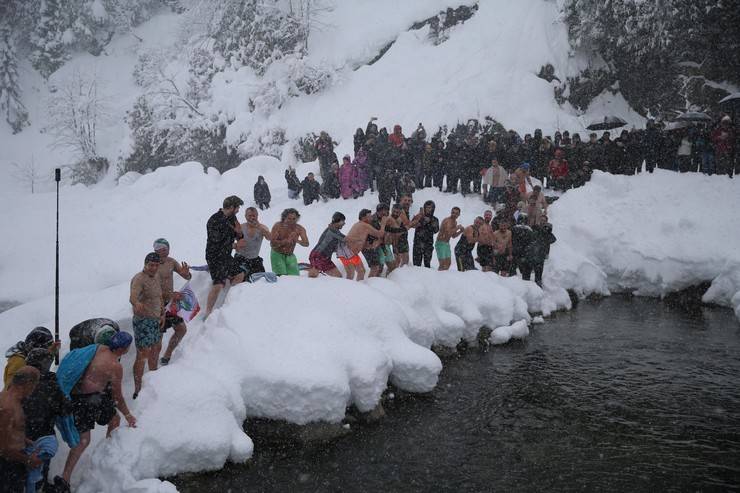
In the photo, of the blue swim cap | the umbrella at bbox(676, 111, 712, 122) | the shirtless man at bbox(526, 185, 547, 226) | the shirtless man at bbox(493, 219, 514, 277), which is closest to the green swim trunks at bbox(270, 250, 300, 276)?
the blue swim cap

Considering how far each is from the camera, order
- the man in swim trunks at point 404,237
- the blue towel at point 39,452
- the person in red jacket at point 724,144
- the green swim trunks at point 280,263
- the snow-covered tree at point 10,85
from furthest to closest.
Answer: the snow-covered tree at point 10,85, the person in red jacket at point 724,144, the man in swim trunks at point 404,237, the green swim trunks at point 280,263, the blue towel at point 39,452

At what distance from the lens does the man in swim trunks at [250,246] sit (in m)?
7.50

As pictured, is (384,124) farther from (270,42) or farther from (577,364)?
(577,364)

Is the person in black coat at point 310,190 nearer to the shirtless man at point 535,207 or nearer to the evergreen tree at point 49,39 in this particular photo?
the shirtless man at point 535,207

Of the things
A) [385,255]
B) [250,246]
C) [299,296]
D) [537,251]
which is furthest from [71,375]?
[537,251]

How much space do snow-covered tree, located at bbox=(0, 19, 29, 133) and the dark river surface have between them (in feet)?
147

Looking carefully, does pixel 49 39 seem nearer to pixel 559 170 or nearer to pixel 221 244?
pixel 559 170

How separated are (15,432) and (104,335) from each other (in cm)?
103

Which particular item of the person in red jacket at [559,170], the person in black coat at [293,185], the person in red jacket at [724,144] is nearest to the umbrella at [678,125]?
the person in red jacket at [724,144]

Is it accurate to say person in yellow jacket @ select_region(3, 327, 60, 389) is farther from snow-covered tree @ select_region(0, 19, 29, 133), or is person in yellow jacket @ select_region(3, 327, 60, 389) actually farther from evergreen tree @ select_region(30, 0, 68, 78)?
evergreen tree @ select_region(30, 0, 68, 78)

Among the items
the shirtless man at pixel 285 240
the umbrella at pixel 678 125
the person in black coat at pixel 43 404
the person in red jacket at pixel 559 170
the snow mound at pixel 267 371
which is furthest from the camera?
the person in red jacket at pixel 559 170

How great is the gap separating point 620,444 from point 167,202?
16924 millimetres

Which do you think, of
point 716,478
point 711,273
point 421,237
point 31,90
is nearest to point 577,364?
point 716,478

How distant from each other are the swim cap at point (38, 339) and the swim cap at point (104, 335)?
40 cm
